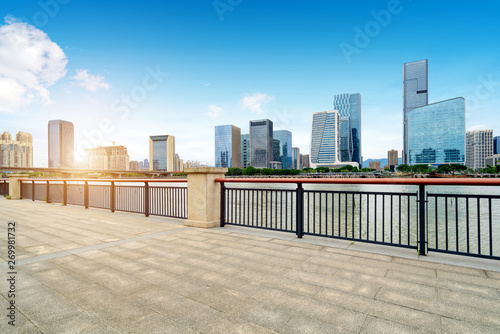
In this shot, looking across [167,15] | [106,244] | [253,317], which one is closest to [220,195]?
[106,244]

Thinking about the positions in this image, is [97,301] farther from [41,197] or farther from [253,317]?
[41,197]

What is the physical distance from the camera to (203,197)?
637 centimetres

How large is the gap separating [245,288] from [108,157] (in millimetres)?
146478

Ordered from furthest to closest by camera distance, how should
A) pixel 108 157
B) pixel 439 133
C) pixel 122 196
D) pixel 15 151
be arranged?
pixel 439 133, pixel 108 157, pixel 15 151, pixel 122 196

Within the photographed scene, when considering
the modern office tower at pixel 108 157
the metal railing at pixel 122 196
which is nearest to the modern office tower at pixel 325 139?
the modern office tower at pixel 108 157

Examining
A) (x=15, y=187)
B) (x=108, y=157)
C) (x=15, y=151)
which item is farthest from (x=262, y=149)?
(x=15, y=187)

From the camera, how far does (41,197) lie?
1385 cm

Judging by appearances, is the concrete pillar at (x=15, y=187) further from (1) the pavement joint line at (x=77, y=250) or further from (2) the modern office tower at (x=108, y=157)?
(2) the modern office tower at (x=108, y=157)

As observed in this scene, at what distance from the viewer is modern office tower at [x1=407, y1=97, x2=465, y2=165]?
14000 cm

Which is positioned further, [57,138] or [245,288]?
[57,138]

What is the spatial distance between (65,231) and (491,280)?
7.98 m

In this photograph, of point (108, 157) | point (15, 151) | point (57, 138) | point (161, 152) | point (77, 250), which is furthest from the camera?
point (161, 152)

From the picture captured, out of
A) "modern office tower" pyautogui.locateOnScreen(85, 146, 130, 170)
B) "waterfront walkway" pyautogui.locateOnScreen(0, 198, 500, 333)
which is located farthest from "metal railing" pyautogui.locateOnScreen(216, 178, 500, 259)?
"modern office tower" pyautogui.locateOnScreen(85, 146, 130, 170)

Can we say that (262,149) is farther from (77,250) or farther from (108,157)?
(77,250)
